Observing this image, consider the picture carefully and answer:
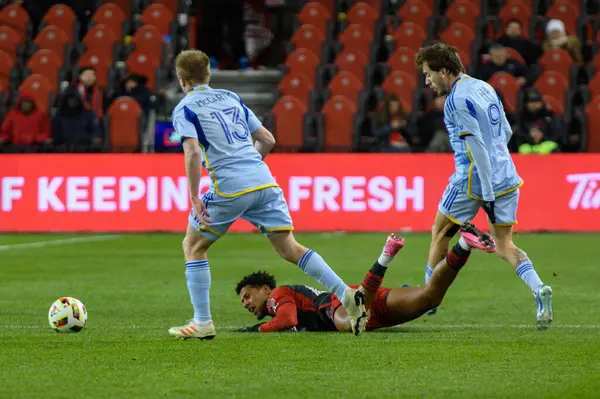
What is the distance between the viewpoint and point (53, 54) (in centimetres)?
2167

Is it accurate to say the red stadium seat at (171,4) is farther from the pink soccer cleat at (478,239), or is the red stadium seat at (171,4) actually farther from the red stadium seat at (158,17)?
the pink soccer cleat at (478,239)

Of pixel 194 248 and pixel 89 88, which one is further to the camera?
pixel 89 88

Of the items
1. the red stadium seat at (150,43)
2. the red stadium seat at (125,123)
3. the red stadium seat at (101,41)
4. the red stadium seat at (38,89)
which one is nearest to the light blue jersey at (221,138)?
the red stadium seat at (125,123)

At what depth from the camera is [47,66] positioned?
70.5 feet

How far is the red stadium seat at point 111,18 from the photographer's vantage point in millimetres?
22734

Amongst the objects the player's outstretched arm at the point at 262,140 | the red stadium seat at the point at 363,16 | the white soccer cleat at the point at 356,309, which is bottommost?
the white soccer cleat at the point at 356,309

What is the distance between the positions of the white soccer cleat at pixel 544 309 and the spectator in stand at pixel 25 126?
12255mm

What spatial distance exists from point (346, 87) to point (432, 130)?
7.30ft

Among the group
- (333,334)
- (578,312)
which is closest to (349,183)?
(578,312)

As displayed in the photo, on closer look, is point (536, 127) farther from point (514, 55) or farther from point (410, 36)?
point (410, 36)

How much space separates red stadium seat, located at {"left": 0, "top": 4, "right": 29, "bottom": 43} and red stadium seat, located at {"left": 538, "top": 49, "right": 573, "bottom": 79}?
29.7 ft

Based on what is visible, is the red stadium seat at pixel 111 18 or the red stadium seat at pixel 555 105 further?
the red stadium seat at pixel 111 18

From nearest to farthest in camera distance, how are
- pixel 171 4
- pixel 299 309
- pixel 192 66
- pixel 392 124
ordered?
pixel 192 66 → pixel 299 309 → pixel 392 124 → pixel 171 4

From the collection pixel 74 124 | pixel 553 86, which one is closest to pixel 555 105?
pixel 553 86
